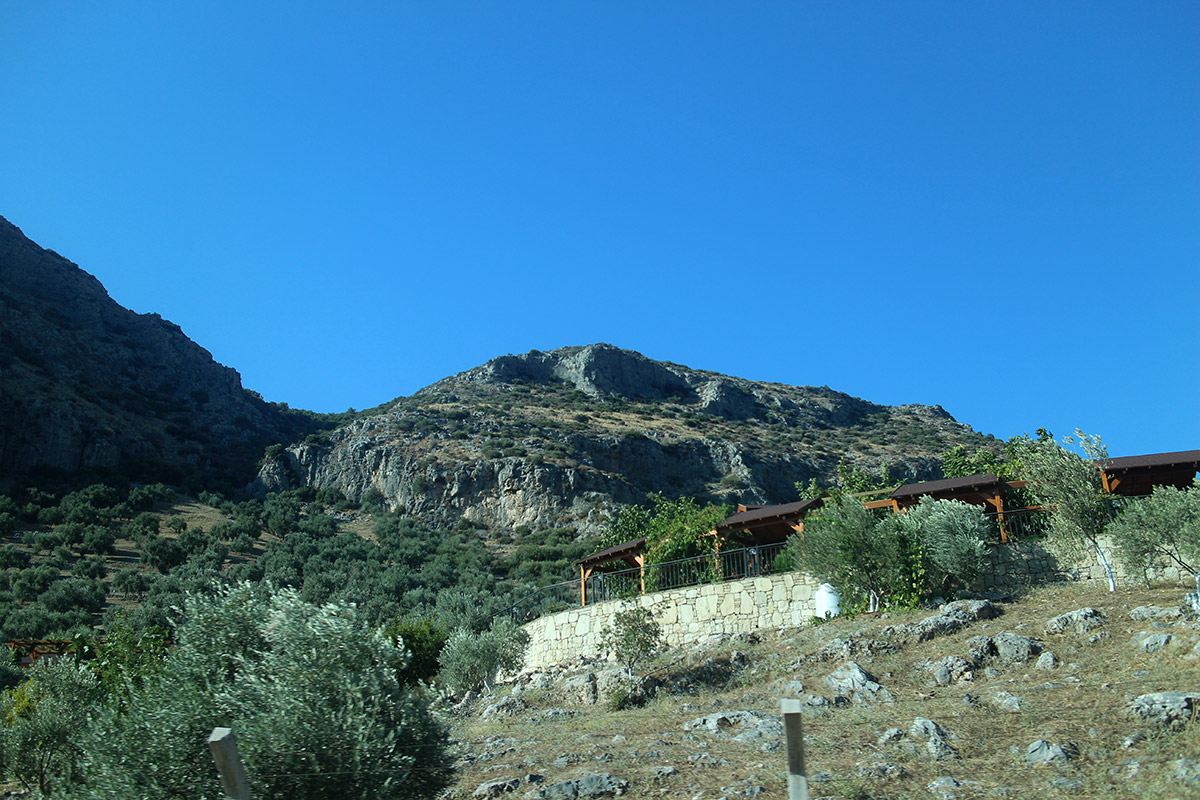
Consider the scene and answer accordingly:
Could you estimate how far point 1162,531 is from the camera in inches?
697

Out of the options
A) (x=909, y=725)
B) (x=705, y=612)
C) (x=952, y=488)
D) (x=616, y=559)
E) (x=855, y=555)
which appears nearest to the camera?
(x=909, y=725)

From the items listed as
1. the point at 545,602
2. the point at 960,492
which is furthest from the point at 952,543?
the point at 545,602

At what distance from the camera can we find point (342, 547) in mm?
54000

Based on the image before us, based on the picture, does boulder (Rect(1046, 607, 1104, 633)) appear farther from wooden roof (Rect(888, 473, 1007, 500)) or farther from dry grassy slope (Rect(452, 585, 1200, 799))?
wooden roof (Rect(888, 473, 1007, 500))

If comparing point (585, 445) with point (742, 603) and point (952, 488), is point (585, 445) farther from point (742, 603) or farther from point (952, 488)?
point (952, 488)

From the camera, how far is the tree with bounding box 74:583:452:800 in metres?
8.47

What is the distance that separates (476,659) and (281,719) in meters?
17.7

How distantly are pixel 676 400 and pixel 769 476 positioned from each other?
31.5 metres

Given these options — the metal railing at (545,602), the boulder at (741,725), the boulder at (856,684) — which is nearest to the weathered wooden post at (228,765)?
the boulder at (741,725)

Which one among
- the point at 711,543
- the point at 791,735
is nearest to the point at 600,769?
the point at 791,735

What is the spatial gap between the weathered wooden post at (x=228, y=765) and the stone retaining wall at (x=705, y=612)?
55.8 ft

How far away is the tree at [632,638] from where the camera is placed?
21047mm

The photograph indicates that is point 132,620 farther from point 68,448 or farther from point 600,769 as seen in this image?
point 68,448

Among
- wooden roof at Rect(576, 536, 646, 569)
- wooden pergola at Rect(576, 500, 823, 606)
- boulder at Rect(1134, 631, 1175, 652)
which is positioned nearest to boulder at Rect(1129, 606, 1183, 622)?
boulder at Rect(1134, 631, 1175, 652)
